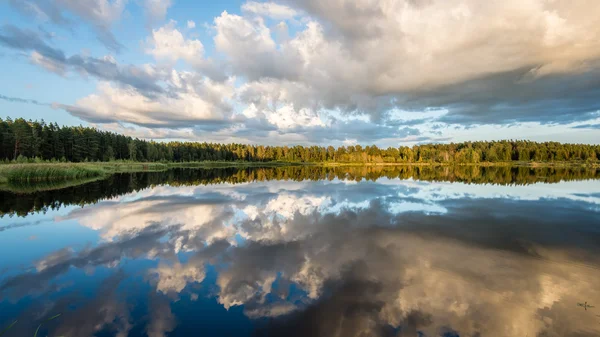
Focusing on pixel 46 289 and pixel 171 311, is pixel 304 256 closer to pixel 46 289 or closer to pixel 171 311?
pixel 171 311

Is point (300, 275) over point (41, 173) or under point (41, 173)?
under

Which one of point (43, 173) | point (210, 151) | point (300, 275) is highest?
point (210, 151)

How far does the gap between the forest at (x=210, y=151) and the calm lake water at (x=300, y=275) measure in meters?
61.5

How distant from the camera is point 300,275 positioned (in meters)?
7.76

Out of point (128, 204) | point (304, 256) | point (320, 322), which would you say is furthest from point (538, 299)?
point (128, 204)

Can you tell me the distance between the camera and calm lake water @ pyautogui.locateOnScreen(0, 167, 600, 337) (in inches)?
218

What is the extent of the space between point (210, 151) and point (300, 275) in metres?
151

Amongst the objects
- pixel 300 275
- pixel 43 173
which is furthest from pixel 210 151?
pixel 300 275

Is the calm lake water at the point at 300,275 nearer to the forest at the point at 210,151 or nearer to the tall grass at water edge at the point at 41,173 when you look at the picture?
the tall grass at water edge at the point at 41,173

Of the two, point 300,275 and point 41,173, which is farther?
point 41,173

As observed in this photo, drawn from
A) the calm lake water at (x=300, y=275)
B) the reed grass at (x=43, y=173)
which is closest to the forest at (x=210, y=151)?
the reed grass at (x=43, y=173)

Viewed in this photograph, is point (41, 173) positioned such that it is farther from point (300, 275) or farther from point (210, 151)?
point (210, 151)

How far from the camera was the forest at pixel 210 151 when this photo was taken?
73.9m

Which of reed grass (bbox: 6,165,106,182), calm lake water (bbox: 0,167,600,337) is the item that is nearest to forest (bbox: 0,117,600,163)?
reed grass (bbox: 6,165,106,182)
